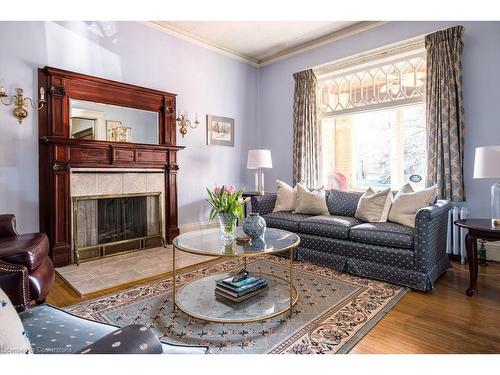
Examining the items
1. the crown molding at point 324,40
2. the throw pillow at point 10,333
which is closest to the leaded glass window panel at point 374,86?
the crown molding at point 324,40

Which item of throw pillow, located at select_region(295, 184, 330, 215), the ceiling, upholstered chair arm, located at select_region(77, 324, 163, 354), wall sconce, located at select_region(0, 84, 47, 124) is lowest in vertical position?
upholstered chair arm, located at select_region(77, 324, 163, 354)

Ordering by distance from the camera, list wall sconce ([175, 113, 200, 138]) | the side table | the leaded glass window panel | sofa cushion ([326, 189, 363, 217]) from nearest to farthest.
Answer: the side table < sofa cushion ([326, 189, 363, 217]) < the leaded glass window panel < wall sconce ([175, 113, 200, 138])

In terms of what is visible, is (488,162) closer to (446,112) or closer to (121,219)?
(446,112)

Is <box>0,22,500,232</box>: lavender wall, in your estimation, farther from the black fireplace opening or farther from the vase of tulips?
the vase of tulips

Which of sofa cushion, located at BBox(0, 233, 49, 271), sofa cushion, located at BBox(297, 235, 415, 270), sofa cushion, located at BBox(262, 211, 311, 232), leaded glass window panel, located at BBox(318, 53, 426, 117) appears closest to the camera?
sofa cushion, located at BBox(0, 233, 49, 271)

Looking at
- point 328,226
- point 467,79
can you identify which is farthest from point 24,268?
point 467,79

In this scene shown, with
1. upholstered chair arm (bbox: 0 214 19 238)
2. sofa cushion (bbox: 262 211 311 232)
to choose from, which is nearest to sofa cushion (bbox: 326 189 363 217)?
sofa cushion (bbox: 262 211 311 232)

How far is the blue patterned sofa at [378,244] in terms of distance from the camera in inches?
98.7

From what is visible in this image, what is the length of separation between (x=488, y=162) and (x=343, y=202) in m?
1.49

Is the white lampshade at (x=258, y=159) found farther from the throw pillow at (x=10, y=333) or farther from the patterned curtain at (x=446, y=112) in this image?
the throw pillow at (x=10, y=333)

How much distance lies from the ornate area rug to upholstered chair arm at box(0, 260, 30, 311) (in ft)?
1.27

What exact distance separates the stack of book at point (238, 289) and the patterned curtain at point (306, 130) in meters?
2.67

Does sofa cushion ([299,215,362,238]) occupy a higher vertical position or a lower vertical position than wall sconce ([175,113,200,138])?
lower

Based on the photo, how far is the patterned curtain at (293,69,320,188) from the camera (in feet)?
15.3
